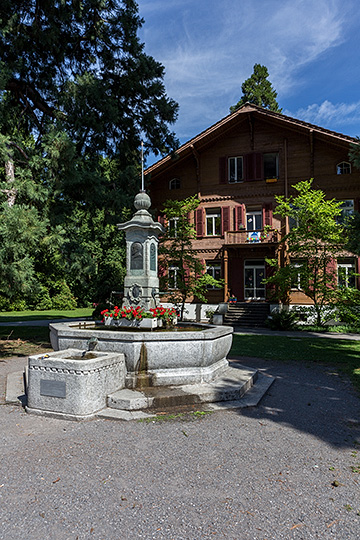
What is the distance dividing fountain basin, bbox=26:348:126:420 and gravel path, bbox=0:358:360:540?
208 millimetres

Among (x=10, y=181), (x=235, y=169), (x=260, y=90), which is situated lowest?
(x=10, y=181)

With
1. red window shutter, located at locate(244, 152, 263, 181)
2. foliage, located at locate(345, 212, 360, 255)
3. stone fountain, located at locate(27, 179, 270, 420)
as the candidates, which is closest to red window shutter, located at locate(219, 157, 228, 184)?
red window shutter, located at locate(244, 152, 263, 181)

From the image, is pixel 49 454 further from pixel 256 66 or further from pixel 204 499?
pixel 256 66

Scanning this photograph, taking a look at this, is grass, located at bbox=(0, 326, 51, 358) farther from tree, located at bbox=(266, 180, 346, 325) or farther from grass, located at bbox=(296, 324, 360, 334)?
grass, located at bbox=(296, 324, 360, 334)

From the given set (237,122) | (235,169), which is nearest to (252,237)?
(235,169)

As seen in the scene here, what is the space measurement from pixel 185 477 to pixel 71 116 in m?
14.0

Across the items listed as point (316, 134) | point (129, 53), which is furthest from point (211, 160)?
point (129, 53)

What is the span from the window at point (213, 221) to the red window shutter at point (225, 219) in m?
0.50

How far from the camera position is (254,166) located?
2312 centimetres

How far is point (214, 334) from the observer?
20.6ft

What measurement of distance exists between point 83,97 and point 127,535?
14756 mm

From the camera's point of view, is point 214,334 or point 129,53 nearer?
point 214,334

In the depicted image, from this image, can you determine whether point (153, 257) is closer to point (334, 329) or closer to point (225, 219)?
point (334, 329)

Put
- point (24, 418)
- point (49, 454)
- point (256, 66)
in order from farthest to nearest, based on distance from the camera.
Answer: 1. point (256, 66)
2. point (24, 418)
3. point (49, 454)
